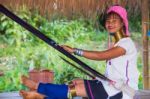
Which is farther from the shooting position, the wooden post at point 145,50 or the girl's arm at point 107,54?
the wooden post at point 145,50

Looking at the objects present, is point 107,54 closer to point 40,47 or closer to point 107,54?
point 107,54

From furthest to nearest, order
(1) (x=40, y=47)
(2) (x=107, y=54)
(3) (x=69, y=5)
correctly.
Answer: (1) (x=40, y=47) → (3) (x=69, y=5) → (2) (x=107, y=54)

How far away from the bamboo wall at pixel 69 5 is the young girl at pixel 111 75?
1.21 metres

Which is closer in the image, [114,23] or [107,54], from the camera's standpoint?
[107,54]

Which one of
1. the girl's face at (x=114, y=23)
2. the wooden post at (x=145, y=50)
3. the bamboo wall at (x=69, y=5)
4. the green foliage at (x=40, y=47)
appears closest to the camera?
the girl's face at (x=114, y=23)

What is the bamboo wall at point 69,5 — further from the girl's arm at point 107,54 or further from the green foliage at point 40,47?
the girl's arm at point 107,54

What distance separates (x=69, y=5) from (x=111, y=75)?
1.40 meters

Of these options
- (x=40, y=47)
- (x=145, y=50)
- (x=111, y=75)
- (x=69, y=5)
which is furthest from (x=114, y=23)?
(x=40, y=47)

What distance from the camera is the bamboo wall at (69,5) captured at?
4109 mm

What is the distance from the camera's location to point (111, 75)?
2.94 m

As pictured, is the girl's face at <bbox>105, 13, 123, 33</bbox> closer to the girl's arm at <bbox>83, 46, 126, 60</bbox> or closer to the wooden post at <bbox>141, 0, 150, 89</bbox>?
the girl's arm at <bbox>83, 46, 126, 60</bbox>

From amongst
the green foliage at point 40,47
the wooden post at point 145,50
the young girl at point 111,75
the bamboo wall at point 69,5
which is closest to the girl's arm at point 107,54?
A: the young girl at point 111,75

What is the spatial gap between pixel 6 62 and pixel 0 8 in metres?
2.63

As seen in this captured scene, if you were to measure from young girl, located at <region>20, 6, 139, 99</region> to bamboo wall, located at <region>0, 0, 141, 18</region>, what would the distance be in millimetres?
1212
